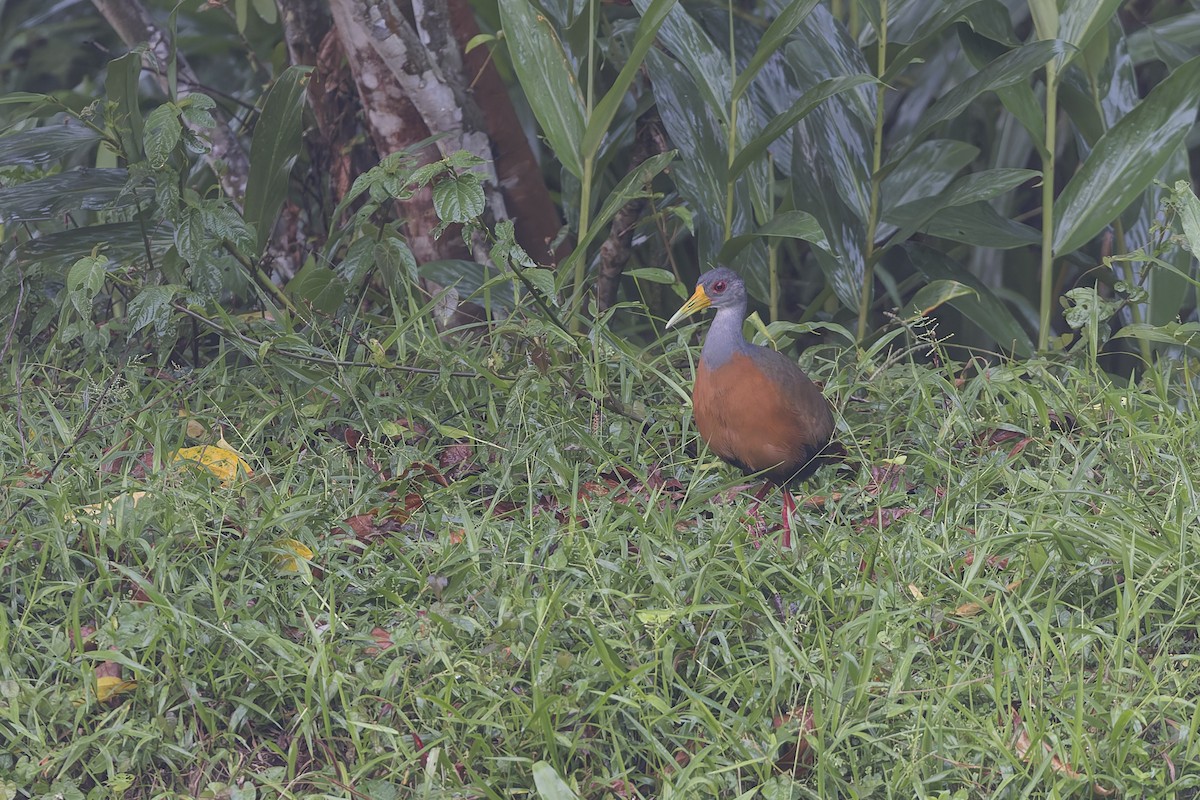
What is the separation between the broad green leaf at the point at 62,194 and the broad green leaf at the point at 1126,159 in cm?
258

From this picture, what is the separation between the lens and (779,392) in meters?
2.82

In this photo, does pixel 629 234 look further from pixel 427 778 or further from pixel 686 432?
pixel 427 778

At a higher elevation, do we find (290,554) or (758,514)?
(290,554)

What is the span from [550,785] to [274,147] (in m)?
2.18

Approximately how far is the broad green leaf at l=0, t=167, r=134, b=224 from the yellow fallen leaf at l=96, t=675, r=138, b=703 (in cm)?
147

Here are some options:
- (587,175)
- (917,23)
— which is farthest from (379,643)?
(917,23)

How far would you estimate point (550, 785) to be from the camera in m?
2.00

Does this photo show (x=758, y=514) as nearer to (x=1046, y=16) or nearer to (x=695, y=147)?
(x=695, y=147)

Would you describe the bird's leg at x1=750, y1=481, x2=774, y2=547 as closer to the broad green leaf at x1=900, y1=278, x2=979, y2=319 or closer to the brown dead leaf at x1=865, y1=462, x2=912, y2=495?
the brown dead leaf at x1=865, y1=462, x2=912, y2=495

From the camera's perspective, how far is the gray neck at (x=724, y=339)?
2.88 meters

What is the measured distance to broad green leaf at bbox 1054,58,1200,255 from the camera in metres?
3.52

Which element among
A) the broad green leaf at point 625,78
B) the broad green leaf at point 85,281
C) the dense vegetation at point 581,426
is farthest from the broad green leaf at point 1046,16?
the broad green leaf at point 85,281

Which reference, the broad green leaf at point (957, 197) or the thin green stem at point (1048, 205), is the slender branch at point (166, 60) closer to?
the broad green leaf at point (957, 197)

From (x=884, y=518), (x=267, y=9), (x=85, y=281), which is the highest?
(x=267, y=9)
